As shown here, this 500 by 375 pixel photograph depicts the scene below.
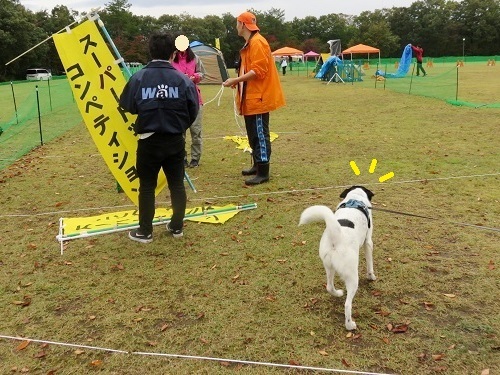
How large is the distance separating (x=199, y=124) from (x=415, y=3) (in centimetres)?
8305

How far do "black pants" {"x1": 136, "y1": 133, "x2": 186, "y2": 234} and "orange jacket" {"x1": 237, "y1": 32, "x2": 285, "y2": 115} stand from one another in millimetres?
1720

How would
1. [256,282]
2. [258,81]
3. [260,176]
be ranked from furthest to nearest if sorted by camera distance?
[260,176]
[258,81]
[256,282]

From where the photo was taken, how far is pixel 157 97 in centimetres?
354

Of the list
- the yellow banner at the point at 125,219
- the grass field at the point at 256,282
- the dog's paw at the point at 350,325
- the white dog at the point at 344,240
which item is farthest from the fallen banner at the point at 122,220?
the dog's paw at the point at 350,325

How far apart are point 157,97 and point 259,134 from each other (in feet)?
7.03

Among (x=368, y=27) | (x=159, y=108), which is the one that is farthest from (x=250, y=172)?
(x=368, y=27)

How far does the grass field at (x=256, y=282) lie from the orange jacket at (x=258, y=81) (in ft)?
3.47

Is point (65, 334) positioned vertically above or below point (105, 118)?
below

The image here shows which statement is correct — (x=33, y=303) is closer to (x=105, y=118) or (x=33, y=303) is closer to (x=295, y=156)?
(x=105, y=118)

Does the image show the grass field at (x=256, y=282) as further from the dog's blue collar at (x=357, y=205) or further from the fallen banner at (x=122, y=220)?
the dog's blue collar at (x=357, y=205)

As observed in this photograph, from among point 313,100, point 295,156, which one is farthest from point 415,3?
point 295,156

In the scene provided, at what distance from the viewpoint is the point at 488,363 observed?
7.95ft

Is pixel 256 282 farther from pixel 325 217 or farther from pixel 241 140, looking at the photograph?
pixel 241 140


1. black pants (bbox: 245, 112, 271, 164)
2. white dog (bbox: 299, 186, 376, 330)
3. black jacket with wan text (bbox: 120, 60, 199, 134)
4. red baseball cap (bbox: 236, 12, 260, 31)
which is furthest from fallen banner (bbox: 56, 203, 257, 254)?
red baseball cap (bbox: 236, 12, 260, 31)
